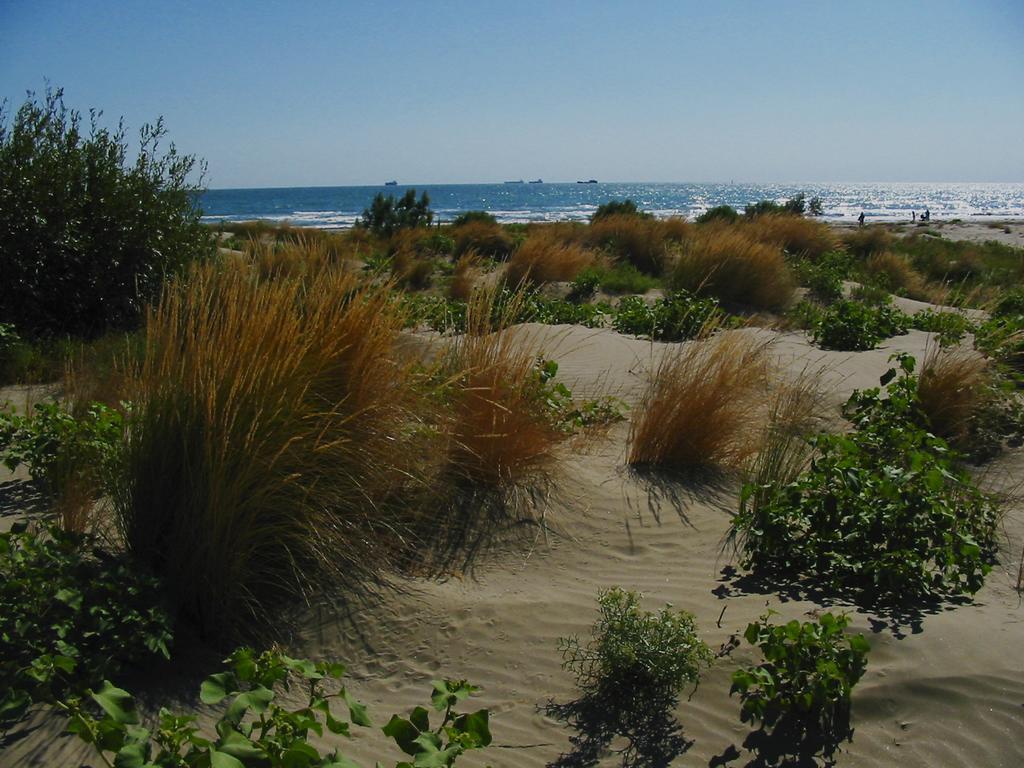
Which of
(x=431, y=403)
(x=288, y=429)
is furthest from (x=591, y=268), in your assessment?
(x=288, y=429)

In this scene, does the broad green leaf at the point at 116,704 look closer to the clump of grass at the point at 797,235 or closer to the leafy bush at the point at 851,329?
the leafy bush at the point at 851,329

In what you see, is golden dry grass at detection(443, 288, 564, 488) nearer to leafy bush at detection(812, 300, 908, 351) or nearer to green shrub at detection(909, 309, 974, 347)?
green shrub at detection(909, 309, 974, 347)

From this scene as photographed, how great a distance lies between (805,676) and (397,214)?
20.5m

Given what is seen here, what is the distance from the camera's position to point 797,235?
16516mm

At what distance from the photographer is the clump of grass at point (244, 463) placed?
336 centimetres

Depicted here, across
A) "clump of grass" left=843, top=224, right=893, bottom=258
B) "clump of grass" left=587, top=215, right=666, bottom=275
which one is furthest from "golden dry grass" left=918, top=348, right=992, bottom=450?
"clump of grass" left=843, top=224, right=893, bottom=258

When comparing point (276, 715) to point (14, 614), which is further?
point (14, 614)

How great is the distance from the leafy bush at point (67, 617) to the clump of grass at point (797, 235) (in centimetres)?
1414

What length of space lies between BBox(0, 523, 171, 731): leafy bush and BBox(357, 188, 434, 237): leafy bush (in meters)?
19.1

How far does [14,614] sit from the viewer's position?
9.25 ft

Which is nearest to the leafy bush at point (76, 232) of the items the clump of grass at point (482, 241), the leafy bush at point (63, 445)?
the leafy bush at point (63, 445)

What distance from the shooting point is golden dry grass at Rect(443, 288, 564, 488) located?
462 cm

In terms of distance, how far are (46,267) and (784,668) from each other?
7854 millimetres

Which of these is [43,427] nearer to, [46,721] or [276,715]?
[46,721]
